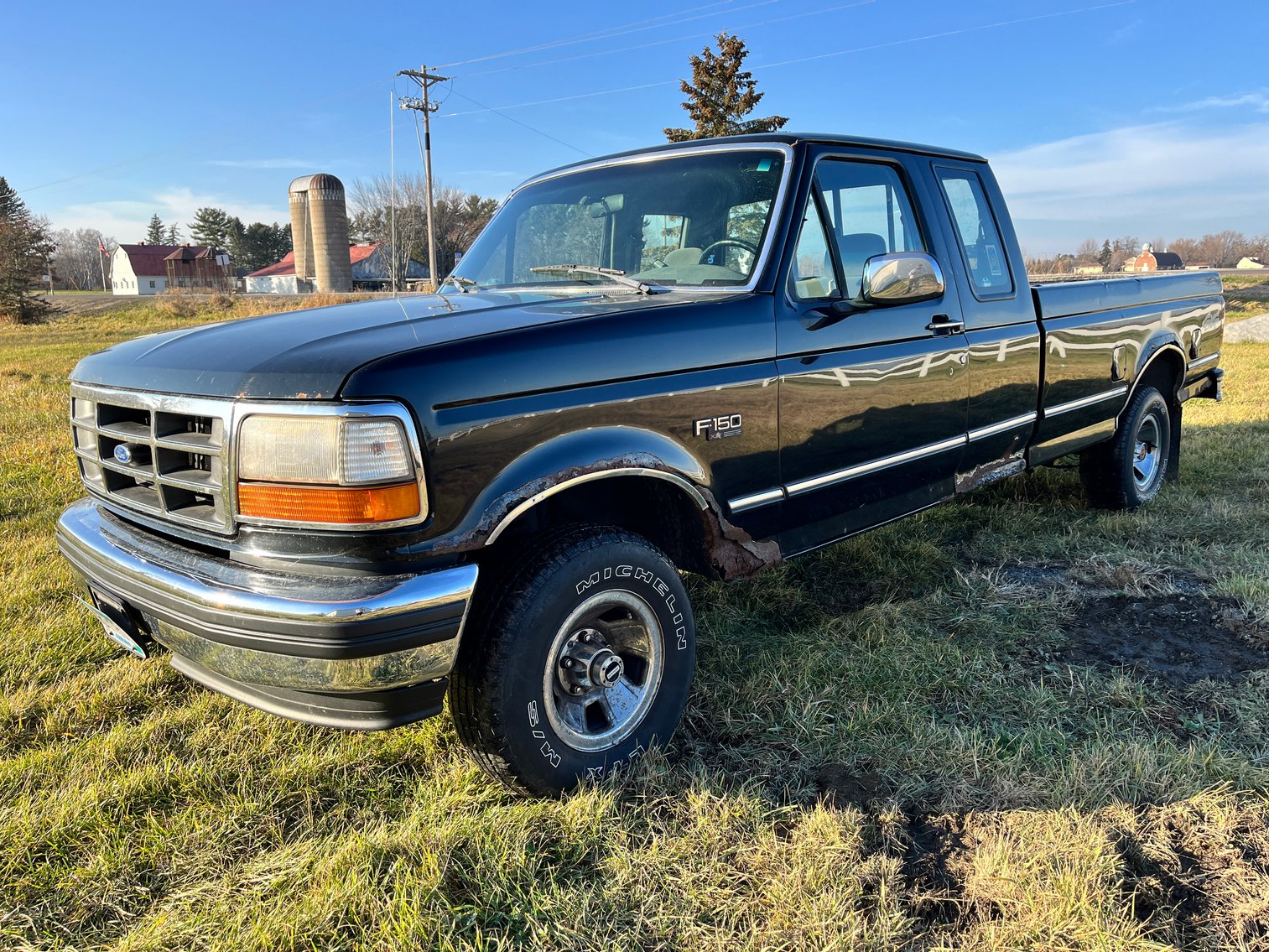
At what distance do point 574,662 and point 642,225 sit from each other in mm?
1832

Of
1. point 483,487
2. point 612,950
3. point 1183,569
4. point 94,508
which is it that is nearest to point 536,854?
point 612,950

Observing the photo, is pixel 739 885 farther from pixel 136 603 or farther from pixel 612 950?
pixel 136 603

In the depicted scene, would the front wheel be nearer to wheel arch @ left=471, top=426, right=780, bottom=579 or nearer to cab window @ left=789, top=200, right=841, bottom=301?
wheel arch @ left=471, top=426, right=780, bottom=579

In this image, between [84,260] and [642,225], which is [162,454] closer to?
[642,225]

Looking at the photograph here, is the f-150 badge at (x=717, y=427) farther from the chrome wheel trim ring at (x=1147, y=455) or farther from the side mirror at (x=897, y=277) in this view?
the chrome wheel trim ring at (x=1147, y=455)

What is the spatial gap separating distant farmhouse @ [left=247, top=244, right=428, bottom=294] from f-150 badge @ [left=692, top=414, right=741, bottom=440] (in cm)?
6194

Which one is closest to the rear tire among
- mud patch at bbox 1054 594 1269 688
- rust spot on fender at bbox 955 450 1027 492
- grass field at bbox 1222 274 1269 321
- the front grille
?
rust spot on fender at bbox 955 450 1027 492

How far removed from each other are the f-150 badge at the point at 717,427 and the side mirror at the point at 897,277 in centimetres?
77

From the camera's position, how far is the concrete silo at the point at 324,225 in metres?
48.5

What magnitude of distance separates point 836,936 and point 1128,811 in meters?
1.03

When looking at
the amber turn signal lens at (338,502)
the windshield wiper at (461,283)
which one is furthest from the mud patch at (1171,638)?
the windshield wiper at (461,283)

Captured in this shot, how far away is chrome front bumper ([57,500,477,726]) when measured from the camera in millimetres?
1960

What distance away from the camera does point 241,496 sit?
2.10 meters

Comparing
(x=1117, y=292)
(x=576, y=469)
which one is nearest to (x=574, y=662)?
(x=576, y=469)
